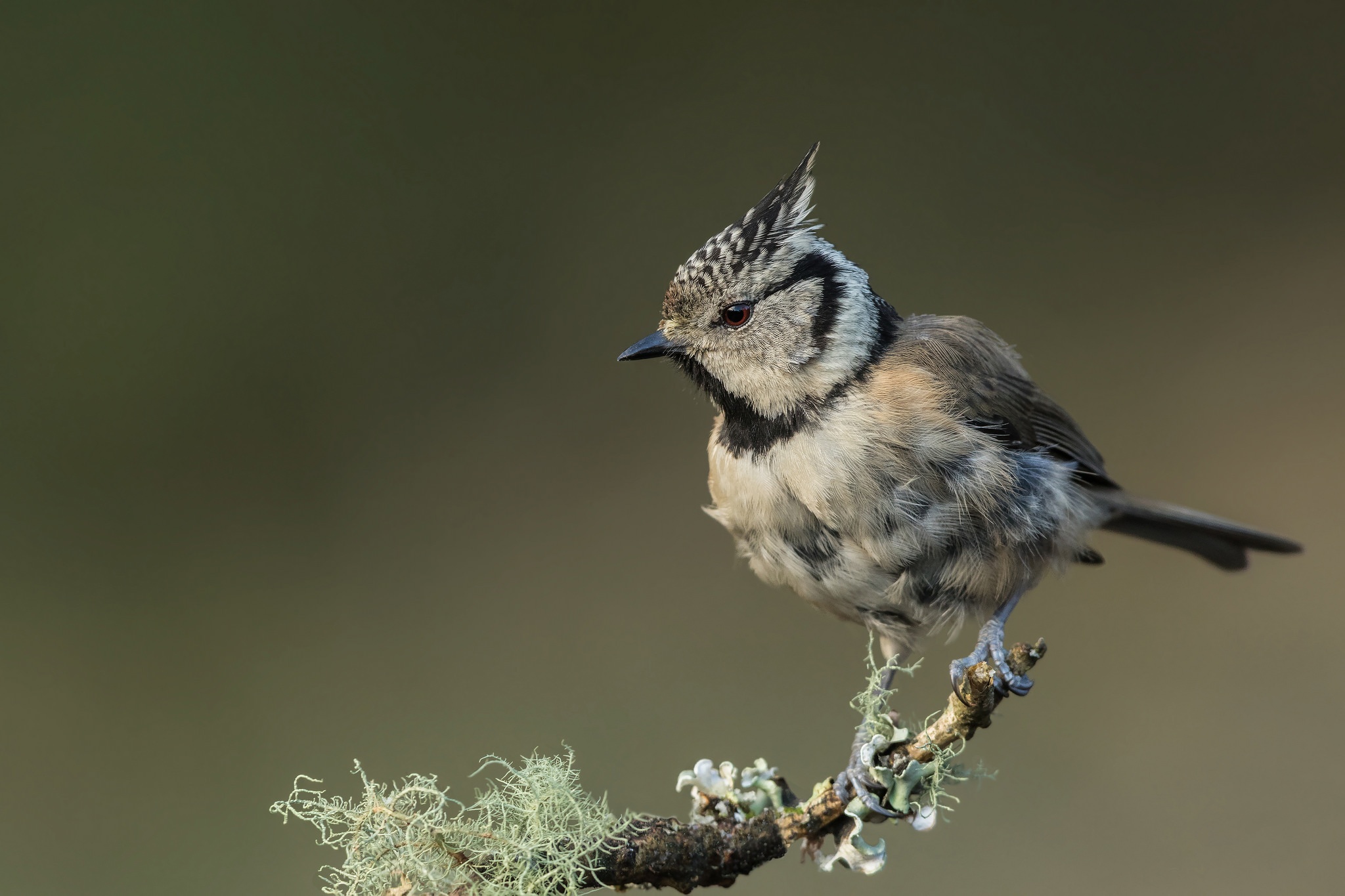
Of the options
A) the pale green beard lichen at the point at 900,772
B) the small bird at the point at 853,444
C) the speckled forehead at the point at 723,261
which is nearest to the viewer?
the pale green beard lichen at the point at 900,772

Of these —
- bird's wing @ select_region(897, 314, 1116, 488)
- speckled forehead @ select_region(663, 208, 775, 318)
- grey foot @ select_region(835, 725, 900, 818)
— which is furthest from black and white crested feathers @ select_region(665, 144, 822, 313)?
grey foot @ select_region(835, 725, 900, 818)

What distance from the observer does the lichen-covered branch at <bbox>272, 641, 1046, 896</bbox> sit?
3.69ft

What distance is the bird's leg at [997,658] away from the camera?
1420 mm

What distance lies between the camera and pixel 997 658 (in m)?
1.60

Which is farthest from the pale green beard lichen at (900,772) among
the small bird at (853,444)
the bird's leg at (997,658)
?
the small bird at (853,444)

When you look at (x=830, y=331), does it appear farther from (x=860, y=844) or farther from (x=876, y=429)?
(x=860, y=844)

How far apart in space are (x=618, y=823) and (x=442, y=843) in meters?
0.21

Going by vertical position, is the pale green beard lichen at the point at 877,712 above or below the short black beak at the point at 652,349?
below

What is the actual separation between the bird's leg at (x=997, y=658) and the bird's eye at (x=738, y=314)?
2.26ft

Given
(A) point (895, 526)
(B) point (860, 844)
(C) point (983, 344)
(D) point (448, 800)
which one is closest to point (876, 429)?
(A) point (895, 526)

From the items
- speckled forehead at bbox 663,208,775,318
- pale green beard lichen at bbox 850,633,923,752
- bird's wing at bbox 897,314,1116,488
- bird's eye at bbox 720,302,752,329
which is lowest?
pale green beard lichen at bbox 850,633,923,752

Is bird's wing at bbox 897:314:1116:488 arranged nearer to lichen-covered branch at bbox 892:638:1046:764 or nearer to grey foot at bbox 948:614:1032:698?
grey foot at bbox 948:614:1032:698

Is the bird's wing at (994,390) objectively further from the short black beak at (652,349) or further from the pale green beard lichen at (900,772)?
the pale green beard lichen at (900,772)

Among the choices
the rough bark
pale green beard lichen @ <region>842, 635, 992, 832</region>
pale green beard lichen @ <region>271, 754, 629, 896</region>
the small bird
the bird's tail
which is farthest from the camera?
the bird's tail
